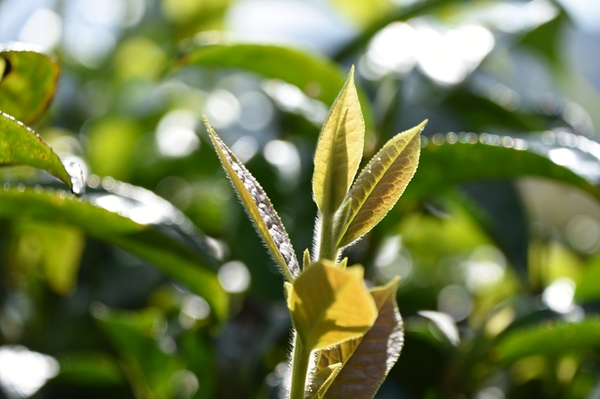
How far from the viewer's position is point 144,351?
2.16 feet

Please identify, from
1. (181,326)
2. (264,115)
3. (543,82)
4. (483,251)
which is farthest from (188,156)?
(543,82)

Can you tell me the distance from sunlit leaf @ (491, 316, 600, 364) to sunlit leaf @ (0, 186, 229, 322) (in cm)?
28

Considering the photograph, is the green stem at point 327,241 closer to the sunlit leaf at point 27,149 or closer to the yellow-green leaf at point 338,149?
the yellow-green leaf at point 338,149

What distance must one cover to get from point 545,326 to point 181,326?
0.44 meters

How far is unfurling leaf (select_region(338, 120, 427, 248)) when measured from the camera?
0.30 metres

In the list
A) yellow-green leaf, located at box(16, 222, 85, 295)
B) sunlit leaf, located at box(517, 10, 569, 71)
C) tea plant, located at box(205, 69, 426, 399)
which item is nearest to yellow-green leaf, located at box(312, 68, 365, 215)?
tea plant, located at box(205, 69, 426, 399)

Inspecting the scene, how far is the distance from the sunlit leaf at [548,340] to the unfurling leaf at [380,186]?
330mm

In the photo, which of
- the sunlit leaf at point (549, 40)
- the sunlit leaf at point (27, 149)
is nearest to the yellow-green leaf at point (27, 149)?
the sunlit leaf at point (27, 149)

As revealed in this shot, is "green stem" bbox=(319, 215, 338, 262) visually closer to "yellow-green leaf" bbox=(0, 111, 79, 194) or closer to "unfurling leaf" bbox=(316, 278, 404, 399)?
"unfurling leaf" bbox=(316, 278, 404, 399)

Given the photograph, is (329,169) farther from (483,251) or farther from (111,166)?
(483,251)

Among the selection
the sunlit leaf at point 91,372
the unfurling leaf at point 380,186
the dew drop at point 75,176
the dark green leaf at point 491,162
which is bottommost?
the sunlit leaf at point 91,372

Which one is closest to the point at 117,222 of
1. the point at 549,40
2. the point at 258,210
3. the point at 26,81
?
the point at 26,81

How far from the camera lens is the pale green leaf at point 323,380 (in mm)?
302

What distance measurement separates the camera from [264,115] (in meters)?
1.11
